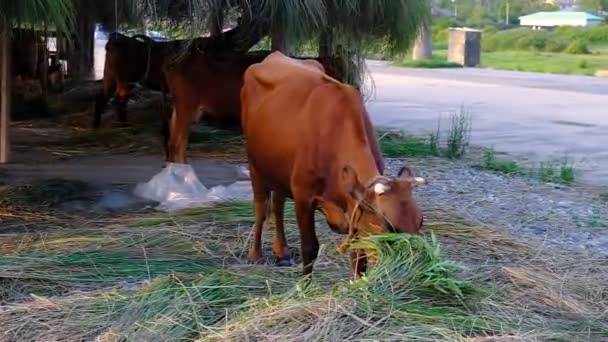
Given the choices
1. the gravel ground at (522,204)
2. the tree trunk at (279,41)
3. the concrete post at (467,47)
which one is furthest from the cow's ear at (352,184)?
the concrete post at (467,47)

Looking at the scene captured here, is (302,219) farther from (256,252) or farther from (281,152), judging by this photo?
(256,252)

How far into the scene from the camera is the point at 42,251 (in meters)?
6.05

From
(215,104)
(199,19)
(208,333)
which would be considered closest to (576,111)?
(215,104)

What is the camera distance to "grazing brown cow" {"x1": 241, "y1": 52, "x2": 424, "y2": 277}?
14.9 feet

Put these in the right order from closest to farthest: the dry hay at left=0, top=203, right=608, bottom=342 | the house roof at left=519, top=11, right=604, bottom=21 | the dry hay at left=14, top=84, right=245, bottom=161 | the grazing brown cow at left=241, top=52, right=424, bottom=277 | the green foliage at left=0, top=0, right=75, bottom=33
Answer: the dry hay at left=0, top=203, right=608, bottom=342
the grazing brown cow at left=241, top=52, right=424, bottom=277
the green foliage at left=0, top=0, right=75, bottom=33
the dry hay at left=14, top=84, right=245, bottom=161
the house roof at left=519, top=11, right=604, bottom=21

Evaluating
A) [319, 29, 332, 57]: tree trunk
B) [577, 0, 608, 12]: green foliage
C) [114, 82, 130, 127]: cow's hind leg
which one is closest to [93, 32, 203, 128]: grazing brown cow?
[114, 82, 130, 127]: cow's hind leg

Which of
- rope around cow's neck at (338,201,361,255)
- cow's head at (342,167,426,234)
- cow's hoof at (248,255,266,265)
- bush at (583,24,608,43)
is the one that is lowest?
cow's hoof at (248,255,266,265)

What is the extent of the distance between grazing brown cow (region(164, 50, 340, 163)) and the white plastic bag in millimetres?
952

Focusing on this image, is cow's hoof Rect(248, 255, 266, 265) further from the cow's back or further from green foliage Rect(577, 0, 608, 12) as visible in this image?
green foliage Rect(577, 0, 608, 12)

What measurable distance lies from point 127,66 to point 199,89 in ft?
7.81

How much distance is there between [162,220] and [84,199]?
1278mm

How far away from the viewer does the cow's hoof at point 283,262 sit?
6.06 meters

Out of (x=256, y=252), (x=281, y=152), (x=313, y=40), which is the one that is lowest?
(x=256, y=252)

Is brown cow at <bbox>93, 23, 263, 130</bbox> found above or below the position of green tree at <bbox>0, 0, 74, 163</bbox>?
below
